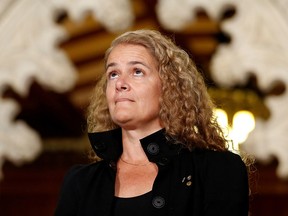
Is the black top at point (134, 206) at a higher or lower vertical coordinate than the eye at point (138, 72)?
lower

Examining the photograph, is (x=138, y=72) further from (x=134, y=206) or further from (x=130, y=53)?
(x=134, y=206)

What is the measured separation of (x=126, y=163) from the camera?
51.9 inches

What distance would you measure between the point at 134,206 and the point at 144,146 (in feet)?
0.35

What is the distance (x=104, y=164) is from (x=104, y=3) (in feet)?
4.33

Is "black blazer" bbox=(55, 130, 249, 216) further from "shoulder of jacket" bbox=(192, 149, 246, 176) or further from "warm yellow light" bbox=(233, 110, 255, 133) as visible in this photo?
"warm yellow light" bbox=(233, 110, 255, 133)

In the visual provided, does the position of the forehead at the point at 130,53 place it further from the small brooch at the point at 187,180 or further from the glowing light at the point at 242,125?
the glowing light at the point at 242,125

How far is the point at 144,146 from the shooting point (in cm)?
129

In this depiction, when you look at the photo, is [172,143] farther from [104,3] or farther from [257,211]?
[257,211]

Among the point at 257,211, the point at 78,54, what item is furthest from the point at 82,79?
the point at 257,211

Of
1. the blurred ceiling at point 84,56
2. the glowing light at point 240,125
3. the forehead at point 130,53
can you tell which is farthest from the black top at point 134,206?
the blurred ceiling at point 84,56

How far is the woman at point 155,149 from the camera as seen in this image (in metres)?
1.23

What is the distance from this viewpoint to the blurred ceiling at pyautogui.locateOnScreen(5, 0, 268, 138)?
17.0 ft

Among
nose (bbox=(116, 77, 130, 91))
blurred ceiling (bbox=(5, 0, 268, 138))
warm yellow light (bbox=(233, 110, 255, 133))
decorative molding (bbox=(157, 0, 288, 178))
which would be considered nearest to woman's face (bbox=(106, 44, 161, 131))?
nose (bbox=(116, 77, 130, 91))

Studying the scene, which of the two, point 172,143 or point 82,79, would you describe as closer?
point 172,143
